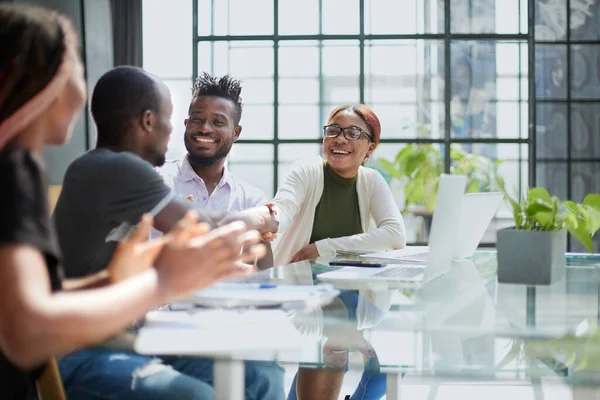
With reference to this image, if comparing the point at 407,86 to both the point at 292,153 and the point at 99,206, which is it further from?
the point at 99,206

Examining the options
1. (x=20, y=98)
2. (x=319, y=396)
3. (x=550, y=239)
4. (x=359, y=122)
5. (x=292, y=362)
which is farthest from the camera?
(x=359, y=122)

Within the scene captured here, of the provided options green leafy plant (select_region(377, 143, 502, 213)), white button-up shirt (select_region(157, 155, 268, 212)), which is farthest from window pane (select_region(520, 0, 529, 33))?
white button-up shirt (select_region(157, 155, 268, 212))

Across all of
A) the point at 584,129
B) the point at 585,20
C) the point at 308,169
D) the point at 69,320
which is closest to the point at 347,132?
the point at 308,169

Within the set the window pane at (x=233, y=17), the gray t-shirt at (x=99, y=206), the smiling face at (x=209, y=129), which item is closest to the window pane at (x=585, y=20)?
the window pane at (x=233, y=17)

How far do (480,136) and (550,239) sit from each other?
3.59 m

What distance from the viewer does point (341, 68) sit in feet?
17.6

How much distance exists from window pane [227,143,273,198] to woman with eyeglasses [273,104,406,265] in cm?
216

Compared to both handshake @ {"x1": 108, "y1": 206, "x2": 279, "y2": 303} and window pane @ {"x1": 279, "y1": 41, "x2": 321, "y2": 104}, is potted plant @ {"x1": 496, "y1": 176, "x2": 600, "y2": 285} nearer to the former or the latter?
handshake @ {"x1": 108, "y1": 206, "x2": 279, "y2": 303}

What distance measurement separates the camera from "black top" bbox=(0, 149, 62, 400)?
3.07 feet

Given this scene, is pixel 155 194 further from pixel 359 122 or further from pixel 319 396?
pixel 359 122

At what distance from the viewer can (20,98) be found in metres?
1.04

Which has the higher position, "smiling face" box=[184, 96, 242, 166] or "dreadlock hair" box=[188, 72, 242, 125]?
"dreadlock hair" box=[188, 72, 242, 125]

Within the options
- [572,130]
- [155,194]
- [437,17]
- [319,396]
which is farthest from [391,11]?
[155,194]

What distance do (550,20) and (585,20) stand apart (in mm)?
243
